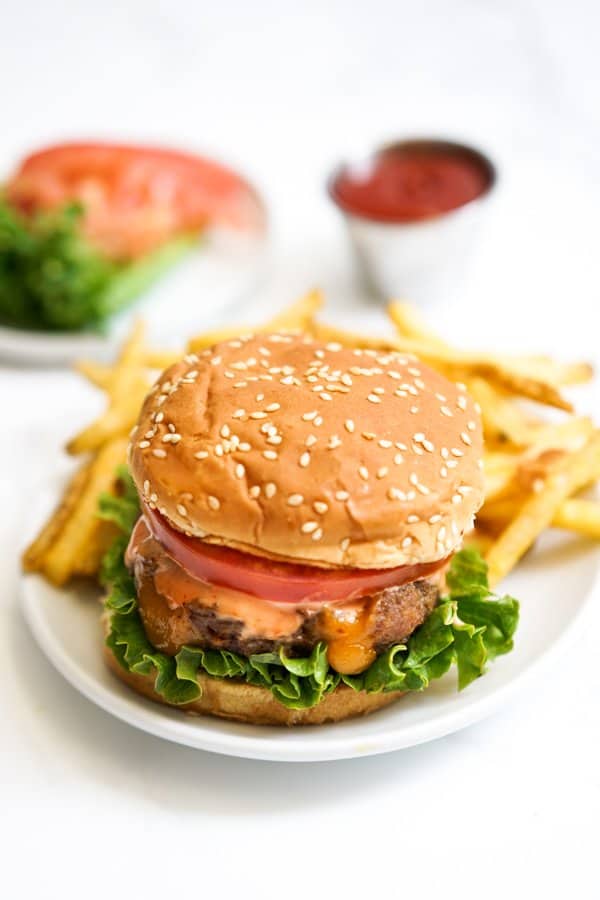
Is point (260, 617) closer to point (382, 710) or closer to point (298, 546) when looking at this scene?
point (298, 546)

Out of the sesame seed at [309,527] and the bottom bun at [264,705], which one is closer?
the sesame seed at [309,527]

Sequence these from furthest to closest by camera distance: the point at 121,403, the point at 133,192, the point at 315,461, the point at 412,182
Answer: the point at 133,192 → the point at 412,182 → the point at 121,403 → the point at 315,461

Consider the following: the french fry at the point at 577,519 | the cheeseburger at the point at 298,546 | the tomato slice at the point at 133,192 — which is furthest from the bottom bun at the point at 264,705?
the tomato slice at the point at 133,192

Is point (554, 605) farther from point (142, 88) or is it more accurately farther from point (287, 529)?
point (142, 88)

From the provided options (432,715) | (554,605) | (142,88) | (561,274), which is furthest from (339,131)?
(432,715)

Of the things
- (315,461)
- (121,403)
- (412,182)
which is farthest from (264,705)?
(412,182)

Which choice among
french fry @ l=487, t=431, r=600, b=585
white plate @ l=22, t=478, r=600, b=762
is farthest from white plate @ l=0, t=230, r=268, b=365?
french fry @ l=487, t=431, r=600, b=585

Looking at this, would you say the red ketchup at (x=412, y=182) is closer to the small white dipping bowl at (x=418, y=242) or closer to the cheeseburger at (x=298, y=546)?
the small white dipping bowl at (x=418, y=242)
